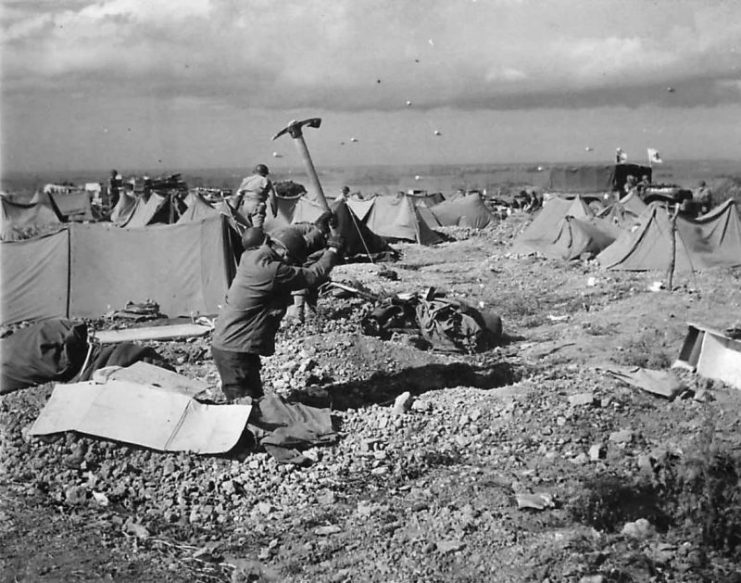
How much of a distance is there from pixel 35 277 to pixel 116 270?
3.52 feet

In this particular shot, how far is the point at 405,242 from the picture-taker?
2147 cm

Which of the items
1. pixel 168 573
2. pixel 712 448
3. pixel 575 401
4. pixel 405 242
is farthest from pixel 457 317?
pixel 405 242

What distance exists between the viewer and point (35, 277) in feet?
38.0

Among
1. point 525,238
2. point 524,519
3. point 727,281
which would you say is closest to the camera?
point 524,519

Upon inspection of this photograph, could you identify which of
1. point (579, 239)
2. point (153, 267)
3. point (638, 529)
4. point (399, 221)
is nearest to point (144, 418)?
point (638, 529)

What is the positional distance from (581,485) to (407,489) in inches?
44.5

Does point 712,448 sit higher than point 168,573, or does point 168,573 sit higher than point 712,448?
point 712,448

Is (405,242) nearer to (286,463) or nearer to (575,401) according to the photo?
(575,401)

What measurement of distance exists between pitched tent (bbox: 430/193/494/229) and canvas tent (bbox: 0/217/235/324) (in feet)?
46.2

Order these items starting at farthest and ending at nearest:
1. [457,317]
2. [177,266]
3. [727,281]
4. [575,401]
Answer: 1. [727,281]
2. [177,266]
3. [457,317]
4. [575,401]

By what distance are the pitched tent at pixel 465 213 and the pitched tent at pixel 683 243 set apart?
356 inches

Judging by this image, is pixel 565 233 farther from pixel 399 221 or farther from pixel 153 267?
pixel 153 267

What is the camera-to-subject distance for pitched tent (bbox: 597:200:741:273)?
15.2 m

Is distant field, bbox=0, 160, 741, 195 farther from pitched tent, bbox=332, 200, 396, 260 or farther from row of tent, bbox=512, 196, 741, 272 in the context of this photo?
row of tent, bbox=512, 196, 741, 272
